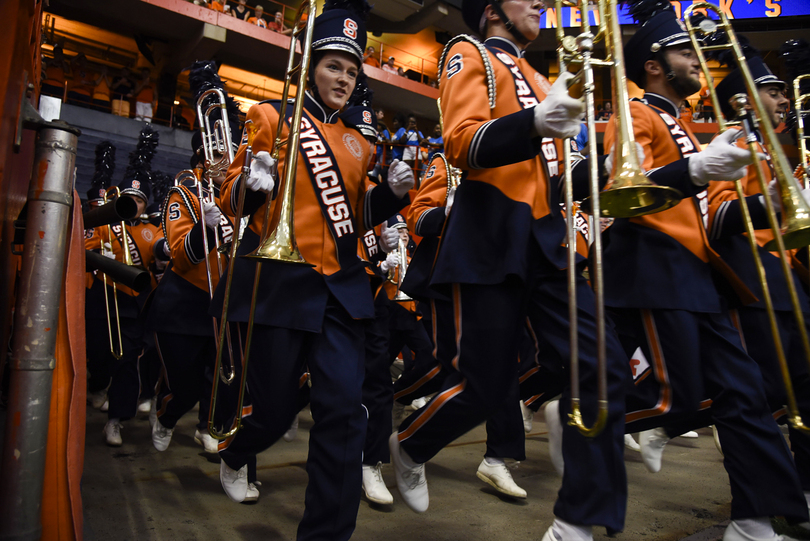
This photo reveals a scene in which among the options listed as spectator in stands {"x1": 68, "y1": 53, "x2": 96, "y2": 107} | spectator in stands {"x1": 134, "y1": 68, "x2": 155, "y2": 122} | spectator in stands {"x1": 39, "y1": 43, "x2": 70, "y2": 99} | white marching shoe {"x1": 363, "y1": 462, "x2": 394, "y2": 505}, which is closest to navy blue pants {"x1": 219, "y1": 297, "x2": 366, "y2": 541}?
white marching shoe {"x1": 363, "y1": 462, "x2": 394, "y2": 505}

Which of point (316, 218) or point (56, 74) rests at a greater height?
point (56, 74)

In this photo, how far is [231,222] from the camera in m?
3.84

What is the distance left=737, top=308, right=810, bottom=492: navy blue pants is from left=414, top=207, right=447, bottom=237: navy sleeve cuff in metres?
→ 1.51

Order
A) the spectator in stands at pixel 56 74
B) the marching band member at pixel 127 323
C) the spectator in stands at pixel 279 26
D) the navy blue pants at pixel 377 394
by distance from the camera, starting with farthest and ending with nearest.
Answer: the spectator in stands at pixel 279 26, the spectator in stands at pixel 56 74, the marching band member at pixel 127 323, the navy blue pants at pixel 377 394

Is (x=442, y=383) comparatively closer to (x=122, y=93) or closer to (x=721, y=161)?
(x=721, y=161)

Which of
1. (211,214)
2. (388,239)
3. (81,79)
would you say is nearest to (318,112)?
(388,239)

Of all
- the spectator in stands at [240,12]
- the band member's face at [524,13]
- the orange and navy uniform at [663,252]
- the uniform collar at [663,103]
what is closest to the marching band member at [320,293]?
the band member's face at [524,13]

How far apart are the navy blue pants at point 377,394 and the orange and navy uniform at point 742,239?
1.74 meters

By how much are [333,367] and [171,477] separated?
160 centimetres

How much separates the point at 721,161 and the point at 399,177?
1.16 m

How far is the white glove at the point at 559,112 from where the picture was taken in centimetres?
165

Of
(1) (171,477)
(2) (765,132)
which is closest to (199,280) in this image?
(1) (171,477)

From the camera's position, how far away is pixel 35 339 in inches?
49.7

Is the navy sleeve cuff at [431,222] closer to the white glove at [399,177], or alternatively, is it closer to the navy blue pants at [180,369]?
the white glove at [399,177]
